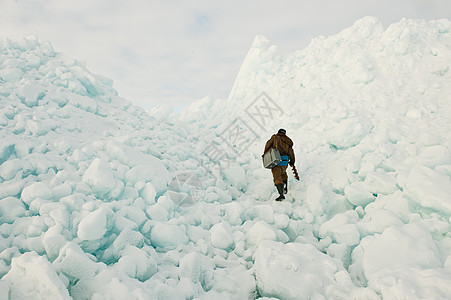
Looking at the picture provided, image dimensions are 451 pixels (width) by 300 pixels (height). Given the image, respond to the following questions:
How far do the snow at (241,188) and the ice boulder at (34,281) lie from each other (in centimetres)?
1

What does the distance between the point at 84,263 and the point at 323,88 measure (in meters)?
6.62

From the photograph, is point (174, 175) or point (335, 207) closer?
Result: point (335, 207)

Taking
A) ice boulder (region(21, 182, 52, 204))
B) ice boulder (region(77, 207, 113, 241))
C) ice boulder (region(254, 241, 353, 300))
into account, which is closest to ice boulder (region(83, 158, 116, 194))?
ice boulder (region(21, 182, 52, 204))

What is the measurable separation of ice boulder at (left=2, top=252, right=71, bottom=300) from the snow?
0.01 meters

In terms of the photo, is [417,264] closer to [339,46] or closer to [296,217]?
[296,217]

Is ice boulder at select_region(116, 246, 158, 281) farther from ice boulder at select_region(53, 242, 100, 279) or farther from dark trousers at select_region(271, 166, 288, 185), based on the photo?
dark trousers at select_region(271, 166, 288, 185)

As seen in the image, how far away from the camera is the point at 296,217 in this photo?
3959 mm

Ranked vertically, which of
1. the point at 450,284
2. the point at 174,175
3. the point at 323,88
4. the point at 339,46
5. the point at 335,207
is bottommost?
the point at 450,284

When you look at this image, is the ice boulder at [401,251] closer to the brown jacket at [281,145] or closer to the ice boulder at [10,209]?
the brown jacket at [281,145]

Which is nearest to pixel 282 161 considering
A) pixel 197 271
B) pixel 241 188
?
pixel 241 188

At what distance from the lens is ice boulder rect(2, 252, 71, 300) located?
1.92 metres

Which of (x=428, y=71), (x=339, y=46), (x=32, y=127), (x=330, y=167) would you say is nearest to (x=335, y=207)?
(x=330, y=167)

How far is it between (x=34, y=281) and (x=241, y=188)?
3.90 meters

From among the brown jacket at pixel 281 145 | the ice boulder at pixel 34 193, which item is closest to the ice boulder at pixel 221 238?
the brown jacket at pixel 281 145
